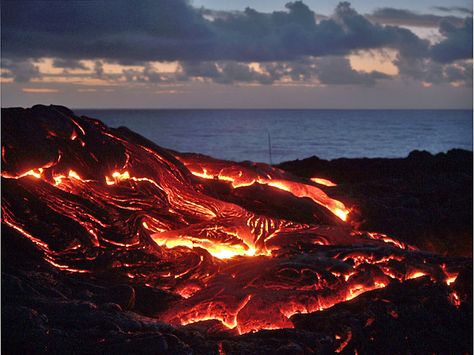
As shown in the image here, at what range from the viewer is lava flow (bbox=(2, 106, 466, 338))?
A: 4.93 meters

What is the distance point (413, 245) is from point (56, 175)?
A: 439 cm

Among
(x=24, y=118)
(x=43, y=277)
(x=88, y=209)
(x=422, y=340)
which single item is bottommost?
(x=422, y=340)

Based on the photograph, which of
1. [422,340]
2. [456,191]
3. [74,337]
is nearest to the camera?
[74,337]

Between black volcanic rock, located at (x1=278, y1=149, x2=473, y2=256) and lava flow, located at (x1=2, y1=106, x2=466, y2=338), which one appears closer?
lava flow, located at (x1=2, y1=106, x2=466, y2=338)

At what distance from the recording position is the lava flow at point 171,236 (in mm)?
4926

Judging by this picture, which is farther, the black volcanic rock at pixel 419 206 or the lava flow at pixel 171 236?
the black volcanic rock at pixel 419 206

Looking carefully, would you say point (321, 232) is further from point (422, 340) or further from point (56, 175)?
point (56, 175)

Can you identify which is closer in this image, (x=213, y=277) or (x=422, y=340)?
(x=422, y=340)

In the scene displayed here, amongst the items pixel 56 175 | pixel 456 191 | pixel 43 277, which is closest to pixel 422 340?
pixel 43 277

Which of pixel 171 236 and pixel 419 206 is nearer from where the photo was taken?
pixel 171 236

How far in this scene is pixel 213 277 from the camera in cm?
532

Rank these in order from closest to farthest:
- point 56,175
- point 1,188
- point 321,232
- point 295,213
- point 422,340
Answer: point 422,340 → point 1,188 → point 56,175 → point 321,232 → point 295,213

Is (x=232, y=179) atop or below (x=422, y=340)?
atop

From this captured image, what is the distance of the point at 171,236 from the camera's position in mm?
6094
